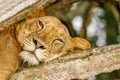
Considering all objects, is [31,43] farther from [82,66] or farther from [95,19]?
[95,19]

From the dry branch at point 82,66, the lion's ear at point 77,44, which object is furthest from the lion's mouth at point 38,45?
the lion's ear at point 77,44

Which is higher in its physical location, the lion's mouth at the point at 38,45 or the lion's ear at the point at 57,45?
the lion's mouth at the point at 38,45

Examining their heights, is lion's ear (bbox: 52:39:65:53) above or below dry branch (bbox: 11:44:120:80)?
above

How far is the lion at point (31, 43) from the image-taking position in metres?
2.57

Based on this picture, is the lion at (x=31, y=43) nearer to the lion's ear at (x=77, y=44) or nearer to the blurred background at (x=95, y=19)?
the lion's ear at (x=77, y=44)

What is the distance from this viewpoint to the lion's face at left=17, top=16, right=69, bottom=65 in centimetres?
258

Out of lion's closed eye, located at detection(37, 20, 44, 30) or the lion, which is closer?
the lion

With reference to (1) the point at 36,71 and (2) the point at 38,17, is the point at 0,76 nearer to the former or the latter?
(1) the point at 36,71

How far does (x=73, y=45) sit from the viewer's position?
299cm

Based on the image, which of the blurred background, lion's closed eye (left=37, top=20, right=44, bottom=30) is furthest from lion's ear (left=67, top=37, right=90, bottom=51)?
the blurred background

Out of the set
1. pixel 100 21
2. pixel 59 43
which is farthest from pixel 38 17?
pixel 100 21

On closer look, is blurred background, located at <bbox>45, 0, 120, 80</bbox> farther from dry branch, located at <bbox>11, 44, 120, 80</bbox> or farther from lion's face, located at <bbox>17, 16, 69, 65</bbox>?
dry branch, located at <bbox>11, 44, 120, 80</bbox>

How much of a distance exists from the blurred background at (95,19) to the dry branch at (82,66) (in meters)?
1.42

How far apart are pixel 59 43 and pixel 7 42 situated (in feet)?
1.15
